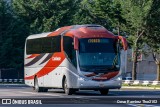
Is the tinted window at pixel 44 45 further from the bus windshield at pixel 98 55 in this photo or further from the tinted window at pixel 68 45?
the bus windshield at pixel 98 55

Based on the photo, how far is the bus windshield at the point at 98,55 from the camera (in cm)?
3206

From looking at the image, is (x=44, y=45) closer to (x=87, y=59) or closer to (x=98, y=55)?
(x=87, y=59)

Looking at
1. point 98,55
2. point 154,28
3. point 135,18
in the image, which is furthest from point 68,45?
point 154,28

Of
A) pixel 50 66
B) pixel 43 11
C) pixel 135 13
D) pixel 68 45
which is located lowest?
pixel 50 66

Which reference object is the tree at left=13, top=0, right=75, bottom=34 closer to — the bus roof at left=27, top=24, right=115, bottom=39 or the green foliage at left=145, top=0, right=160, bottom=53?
the green foliage at left=145, top=0, right=160, bottom=53

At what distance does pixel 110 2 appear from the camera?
69.3 m

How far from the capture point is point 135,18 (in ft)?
209

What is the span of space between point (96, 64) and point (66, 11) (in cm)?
5037

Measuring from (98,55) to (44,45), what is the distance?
6.02m

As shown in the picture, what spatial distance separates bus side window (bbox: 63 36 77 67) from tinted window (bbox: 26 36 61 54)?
107 cm

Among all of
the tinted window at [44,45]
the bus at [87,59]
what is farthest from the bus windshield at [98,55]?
the tinted window at [44,45]

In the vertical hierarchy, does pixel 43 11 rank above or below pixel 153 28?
above

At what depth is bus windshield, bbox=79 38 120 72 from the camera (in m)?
32.1

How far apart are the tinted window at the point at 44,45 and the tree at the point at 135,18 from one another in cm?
2448
